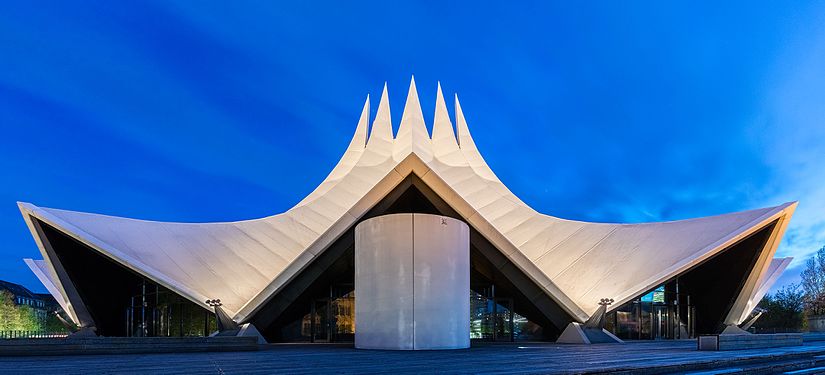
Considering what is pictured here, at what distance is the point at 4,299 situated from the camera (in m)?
36.4

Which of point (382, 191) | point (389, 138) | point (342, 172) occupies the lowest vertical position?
point (382, 191)

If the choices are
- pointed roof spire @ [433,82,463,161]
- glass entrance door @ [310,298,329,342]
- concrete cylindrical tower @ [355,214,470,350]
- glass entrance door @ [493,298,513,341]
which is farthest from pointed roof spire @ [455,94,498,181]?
concrete cylindrical tower @ [355,214,470,350]

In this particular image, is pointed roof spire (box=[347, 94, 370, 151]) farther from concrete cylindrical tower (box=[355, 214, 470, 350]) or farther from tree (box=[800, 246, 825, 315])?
tree (box=[800, 246, 825, 315])

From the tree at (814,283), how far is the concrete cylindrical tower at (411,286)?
37.7 meters

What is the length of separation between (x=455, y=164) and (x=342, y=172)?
198 inches

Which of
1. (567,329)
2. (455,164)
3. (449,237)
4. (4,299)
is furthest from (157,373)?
(4,299)

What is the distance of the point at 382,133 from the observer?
2788cm

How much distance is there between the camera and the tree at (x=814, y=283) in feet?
135

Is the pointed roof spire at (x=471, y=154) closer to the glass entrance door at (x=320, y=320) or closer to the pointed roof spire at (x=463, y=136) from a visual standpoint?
the pointed roof spire at (x=463, y=136)

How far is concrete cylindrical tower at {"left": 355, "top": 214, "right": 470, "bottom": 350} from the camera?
1348cm

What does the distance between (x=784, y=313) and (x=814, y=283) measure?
7.55 meters

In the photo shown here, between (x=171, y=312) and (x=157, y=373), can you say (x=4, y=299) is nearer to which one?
(x=171, y=312)

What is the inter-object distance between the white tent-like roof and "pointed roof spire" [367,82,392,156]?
0.25m

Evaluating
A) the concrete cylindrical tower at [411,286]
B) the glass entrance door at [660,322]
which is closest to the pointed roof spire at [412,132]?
the concrete cylindrical tower at [411,286]
